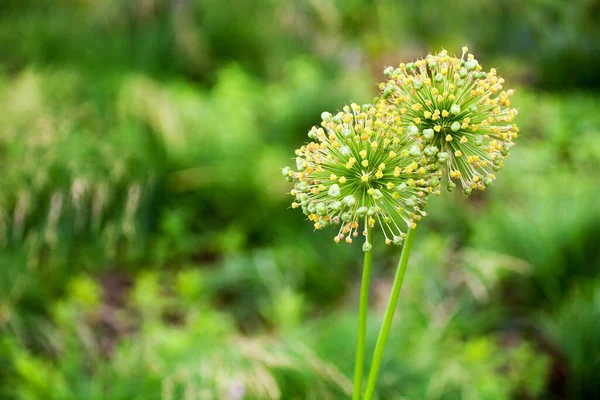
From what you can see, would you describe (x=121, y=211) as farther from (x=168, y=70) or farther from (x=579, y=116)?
(x=579, y=116)

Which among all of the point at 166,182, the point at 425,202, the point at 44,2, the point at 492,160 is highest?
the point at 44,2

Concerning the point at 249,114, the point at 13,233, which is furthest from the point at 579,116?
the point at 13,233

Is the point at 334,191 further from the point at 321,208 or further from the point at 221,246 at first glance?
the point at 221,246

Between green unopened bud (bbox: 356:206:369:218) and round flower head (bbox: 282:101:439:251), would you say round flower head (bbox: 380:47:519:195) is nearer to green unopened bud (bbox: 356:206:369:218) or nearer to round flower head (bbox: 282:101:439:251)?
round flower head (bbox: 282:101:439:251)

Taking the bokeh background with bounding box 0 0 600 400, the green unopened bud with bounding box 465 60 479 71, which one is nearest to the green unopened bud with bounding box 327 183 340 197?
the green unopened bud with bounding box 465 60 479 71

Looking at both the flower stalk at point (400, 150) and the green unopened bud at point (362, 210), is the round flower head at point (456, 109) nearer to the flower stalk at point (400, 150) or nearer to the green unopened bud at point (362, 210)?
the flower stalk at point (400, 150)

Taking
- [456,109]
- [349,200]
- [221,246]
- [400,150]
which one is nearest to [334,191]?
[349,200]

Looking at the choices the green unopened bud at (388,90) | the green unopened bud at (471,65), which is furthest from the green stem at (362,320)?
the green unopened bud at (471,65)
